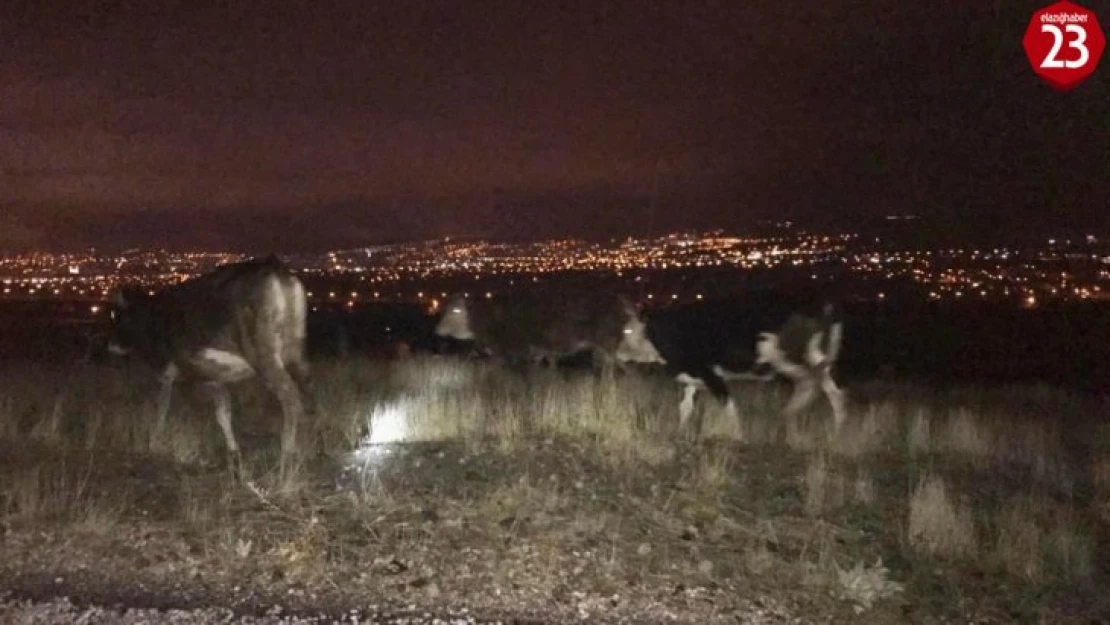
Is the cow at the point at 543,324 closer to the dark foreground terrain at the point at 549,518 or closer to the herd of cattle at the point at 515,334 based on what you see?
the herd of cattle at the point at 515,334

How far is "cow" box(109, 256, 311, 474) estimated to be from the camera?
12.2m

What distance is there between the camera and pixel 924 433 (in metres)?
14.1

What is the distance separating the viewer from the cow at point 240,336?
12172 millimetres

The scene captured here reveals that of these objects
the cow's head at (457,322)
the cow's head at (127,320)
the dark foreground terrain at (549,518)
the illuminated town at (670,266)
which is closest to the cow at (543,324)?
the cow's head at (457,322)

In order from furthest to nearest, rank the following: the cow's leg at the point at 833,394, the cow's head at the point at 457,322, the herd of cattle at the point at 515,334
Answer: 1. the cow's head at the point at 457,322
2. the cow's leg at the point at 833,394
3. the herd of cattle at the point at 515,334

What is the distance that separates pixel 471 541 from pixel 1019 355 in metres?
34.4

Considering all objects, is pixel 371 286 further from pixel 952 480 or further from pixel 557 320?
pixel 952 480

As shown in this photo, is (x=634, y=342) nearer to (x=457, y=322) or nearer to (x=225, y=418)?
(x=457, y=322)

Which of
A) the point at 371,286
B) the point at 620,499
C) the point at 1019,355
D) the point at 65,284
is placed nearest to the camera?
the point at 620,499

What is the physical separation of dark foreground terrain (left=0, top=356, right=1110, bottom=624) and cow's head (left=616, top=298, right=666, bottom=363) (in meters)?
6.09

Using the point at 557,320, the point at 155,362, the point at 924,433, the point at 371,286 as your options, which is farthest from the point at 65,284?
the point at 924,433

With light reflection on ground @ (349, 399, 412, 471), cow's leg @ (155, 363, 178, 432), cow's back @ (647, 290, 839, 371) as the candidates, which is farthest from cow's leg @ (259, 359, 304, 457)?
cow's back @ (647, 290, 839, 371)

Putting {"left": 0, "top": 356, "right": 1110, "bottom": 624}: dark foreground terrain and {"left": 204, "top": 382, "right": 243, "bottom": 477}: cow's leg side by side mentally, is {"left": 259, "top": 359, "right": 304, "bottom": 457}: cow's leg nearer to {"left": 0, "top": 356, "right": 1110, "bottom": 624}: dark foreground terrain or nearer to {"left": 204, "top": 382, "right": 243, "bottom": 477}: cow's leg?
{"left": 0, "top": 356, "right": 1110, "bottom": 624}: dark foreground terrain

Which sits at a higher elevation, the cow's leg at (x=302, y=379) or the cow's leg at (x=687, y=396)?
the cow's leg at (x=302, y=379)
